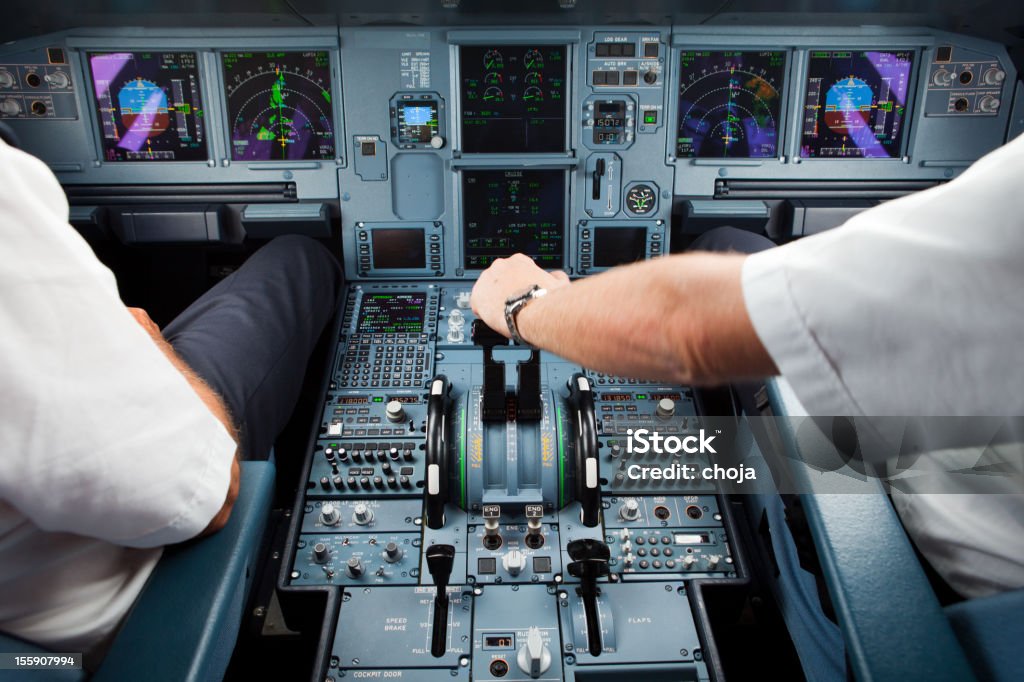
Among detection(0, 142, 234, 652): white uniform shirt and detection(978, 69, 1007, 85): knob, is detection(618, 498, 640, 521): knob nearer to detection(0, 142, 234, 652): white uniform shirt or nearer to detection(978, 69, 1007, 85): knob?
detection(0, 142, 234, 652): white uniform shirt

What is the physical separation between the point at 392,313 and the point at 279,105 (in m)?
0.97

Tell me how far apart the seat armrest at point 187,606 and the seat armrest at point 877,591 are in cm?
92

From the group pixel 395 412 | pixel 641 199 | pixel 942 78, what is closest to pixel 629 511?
pixel 395 412

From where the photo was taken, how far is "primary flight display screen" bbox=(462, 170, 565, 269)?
2887 millimetres

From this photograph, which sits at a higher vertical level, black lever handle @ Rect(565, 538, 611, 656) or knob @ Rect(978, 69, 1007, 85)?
knob @ Rect(978, 69, 1007, 85)

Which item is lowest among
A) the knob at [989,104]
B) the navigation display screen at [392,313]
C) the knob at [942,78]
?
the navigation display screen at [392,313]

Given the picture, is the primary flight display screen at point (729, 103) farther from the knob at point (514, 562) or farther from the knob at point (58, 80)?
the knob at point (58, 80)

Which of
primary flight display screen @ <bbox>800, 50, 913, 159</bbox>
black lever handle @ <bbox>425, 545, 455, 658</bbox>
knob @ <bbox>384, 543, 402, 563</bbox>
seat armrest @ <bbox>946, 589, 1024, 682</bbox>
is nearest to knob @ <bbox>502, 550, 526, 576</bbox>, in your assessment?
black lever handle @ <bbox>425, 545, 455, 658</bbox>

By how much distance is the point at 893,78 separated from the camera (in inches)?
112

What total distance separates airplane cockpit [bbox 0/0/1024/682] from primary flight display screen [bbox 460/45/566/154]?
11 mm

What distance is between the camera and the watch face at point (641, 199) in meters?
2.95

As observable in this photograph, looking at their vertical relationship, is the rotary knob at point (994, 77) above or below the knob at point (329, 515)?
above

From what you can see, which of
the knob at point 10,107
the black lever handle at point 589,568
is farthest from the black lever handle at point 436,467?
the knob at point 10,107

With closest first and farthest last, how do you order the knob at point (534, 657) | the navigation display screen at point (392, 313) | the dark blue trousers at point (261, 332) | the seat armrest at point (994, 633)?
the seat armrest at point (994, 633) → the knob at point (534, 657) → the dark blue trousers at point (261, 332) → the navigation display screen at point (392, 313)
